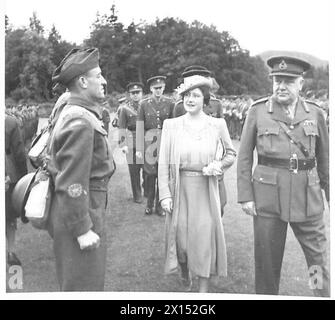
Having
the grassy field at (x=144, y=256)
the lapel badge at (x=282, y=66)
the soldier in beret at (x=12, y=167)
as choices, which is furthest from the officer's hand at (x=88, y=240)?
the lapel badge at (x=282, y=66)

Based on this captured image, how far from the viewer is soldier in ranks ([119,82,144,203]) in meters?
3.65

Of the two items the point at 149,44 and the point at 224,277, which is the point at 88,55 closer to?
the point at 149,44

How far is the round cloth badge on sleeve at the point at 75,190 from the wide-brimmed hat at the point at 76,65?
695mm

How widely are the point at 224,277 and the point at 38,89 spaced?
1987 millimetres

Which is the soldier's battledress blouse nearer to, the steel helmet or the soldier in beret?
the steel helmet

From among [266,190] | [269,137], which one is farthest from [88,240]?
[269,137]

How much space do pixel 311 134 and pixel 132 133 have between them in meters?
1.36

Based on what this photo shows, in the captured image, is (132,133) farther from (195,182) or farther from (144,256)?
(144,256)

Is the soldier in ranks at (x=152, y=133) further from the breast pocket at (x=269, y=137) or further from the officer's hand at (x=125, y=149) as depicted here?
the breast pocket at (x=269, y=137)

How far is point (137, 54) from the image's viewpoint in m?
3.74

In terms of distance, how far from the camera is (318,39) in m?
3.55

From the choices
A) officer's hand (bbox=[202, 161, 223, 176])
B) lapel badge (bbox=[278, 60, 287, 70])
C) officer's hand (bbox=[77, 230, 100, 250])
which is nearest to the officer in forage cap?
officer's hand (bbox=[77, 230, 100, 250])

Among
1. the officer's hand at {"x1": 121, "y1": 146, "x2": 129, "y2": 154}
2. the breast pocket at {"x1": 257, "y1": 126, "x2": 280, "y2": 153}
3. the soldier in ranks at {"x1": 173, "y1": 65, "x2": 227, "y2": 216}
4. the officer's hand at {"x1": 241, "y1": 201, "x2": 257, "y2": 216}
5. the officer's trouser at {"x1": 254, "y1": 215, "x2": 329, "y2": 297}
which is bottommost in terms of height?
the officer's trouser at {"x1": 254, "y1": 215, "x2": 329, "y2": 297}

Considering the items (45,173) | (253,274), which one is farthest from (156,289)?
(45,173)
